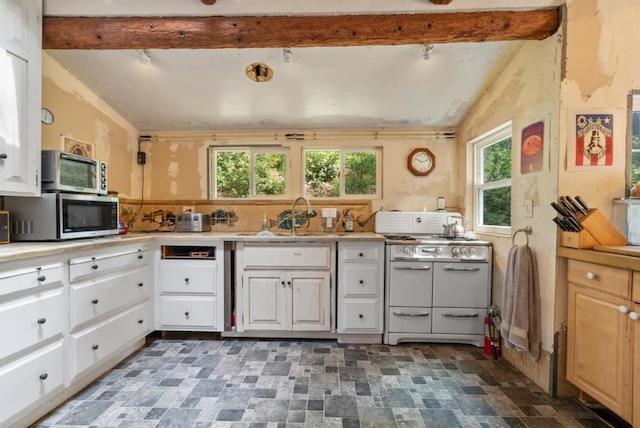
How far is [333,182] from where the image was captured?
10.6 ft

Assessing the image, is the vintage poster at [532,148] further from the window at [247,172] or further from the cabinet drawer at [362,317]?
the window at [247,172]

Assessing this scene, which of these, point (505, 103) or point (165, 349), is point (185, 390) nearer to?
point (165, 349)

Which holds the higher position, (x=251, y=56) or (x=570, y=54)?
(x=251, y=56)

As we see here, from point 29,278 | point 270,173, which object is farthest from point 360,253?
point 29,278

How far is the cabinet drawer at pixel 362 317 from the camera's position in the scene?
246 cm

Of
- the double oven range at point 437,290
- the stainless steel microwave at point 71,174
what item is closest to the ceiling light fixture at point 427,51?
the double oven range at point 437,290

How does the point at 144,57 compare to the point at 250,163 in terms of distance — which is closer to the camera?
the point at 144,57

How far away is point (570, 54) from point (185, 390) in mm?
3236

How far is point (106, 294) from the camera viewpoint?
A: 1.96 metres

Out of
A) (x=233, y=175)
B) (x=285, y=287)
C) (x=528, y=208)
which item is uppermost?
(x=233, y=175)

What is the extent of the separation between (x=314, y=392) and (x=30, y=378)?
1546mm

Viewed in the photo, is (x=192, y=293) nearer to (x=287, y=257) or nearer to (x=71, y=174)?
(x=287, y=257)

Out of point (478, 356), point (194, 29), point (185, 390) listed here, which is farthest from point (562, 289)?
point (194, 29)

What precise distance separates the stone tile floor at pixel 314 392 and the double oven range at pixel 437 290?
0.14 meters
